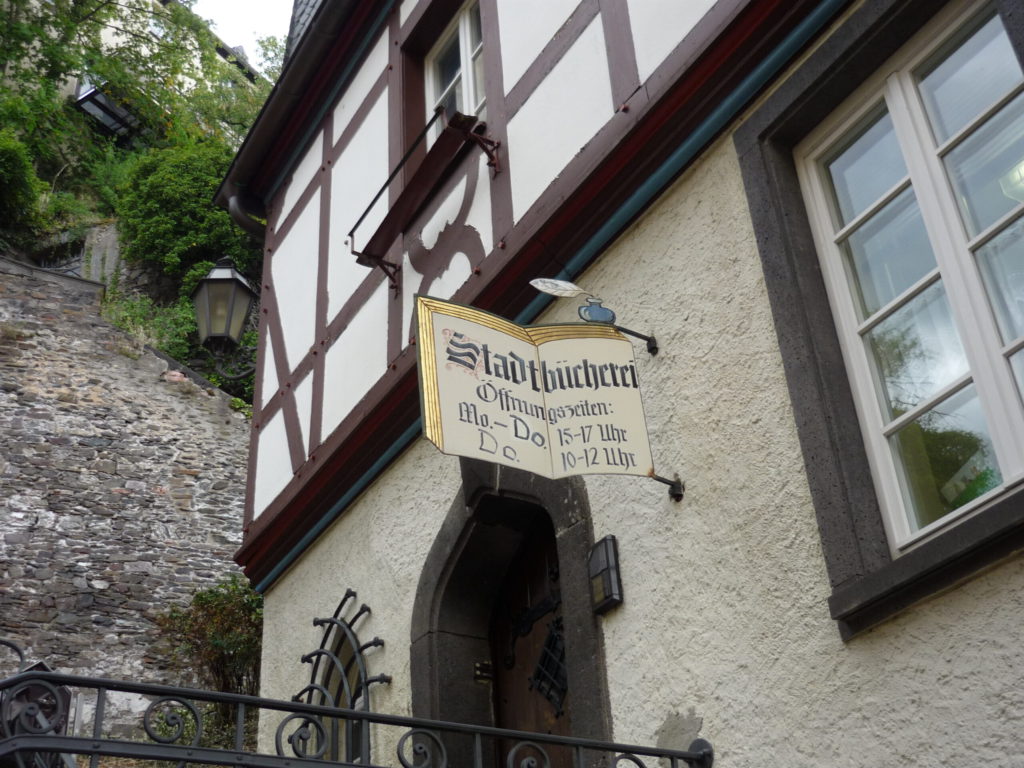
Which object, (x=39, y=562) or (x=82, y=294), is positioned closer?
(x=39, y=562)

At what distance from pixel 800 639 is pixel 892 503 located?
50 centimetres

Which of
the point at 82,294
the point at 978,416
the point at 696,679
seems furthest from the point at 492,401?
the point at 82,294

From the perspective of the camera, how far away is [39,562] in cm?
1562

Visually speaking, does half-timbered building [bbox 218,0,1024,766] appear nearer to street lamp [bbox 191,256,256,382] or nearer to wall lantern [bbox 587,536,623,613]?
wall lantern [bbox 587,536,623,613]

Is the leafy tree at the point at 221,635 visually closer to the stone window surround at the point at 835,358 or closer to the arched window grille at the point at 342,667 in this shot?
the arched window grille at the point at 342,667

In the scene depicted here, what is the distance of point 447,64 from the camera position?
26.3ft

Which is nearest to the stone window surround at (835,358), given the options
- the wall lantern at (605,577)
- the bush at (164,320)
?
the wall lantern at (605,577)

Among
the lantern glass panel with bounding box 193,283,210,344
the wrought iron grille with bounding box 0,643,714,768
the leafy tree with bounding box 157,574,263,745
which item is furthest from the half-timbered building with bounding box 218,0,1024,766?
the leafy tree with bounding box 157,574,263,745

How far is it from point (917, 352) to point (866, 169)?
77 centimetres

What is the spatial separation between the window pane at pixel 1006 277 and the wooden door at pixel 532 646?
2589mm

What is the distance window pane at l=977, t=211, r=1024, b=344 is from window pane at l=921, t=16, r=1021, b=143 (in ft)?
1.52

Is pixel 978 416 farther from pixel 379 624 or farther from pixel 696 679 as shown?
pixel 379 624

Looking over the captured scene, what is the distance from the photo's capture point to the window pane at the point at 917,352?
394cm

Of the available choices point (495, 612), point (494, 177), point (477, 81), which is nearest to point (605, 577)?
point (495, 612)
